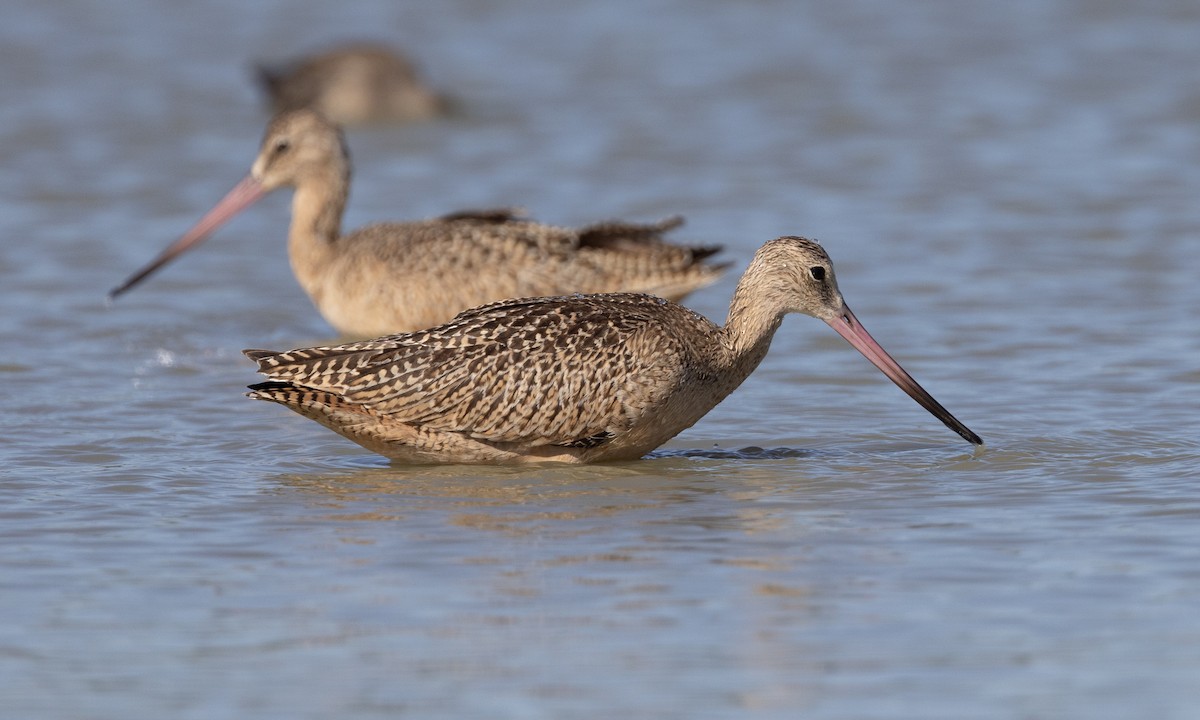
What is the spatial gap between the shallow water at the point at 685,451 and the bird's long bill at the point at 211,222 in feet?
0.71

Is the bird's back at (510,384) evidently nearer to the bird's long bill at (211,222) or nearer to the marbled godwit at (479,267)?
the marbled godwit at (479,267)

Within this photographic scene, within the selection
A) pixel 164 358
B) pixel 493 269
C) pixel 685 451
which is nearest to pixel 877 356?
pixel 685 451

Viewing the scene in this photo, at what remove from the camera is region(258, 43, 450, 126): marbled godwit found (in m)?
15.7

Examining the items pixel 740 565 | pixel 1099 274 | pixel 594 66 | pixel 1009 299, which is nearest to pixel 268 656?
pixel 740 565

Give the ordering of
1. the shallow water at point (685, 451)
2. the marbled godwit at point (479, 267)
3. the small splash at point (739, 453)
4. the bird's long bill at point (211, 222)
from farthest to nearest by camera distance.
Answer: the bird's long bill at point (211, 222)
the marbled godwit at point (479, 267)
the small splash at point (739, 453)
the shallow water at point (685, 451)

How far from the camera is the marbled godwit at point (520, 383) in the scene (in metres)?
6.53

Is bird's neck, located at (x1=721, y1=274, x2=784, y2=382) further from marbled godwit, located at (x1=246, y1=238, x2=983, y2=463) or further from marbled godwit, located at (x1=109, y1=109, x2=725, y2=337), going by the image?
marbled godwit, located at (x1=109, y1=109, x2=725, y2=337)

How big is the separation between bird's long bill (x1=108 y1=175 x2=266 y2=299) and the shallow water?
217 mm

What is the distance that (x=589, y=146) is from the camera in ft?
46.3

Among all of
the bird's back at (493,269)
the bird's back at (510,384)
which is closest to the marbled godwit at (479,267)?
the bird's back at (493,269)

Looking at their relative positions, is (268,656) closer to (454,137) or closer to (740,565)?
(740,565)

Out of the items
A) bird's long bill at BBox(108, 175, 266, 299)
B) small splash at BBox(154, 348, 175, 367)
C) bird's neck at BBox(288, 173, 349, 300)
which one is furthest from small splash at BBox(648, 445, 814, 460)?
bird's long bill at BBox(108, 175, 266, 299)

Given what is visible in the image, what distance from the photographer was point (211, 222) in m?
10.3

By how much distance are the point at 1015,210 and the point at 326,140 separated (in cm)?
400
